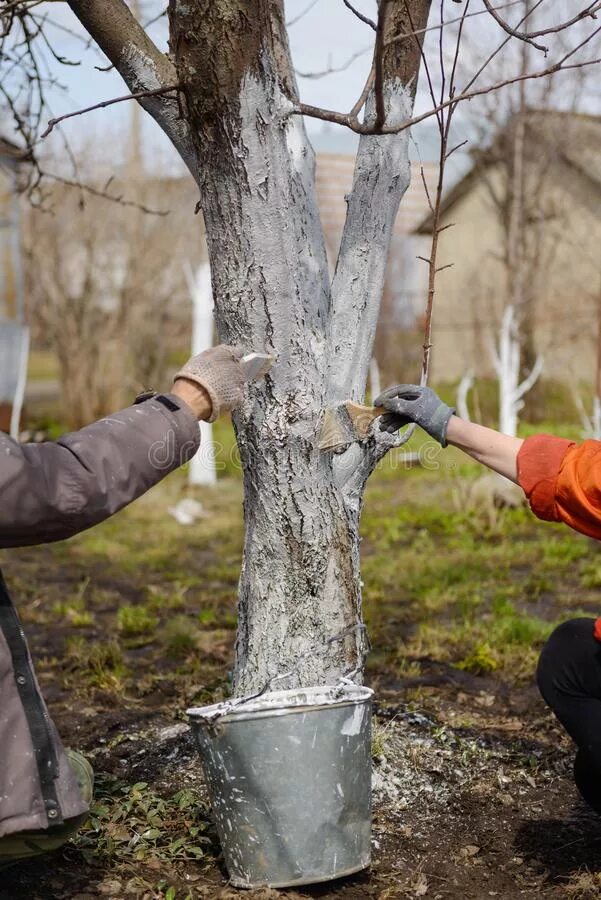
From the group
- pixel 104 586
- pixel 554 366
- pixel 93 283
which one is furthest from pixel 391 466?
pixel 554 366

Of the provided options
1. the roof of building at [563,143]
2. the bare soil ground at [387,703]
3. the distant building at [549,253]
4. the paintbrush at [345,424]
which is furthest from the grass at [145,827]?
the roof of building at [563,143]

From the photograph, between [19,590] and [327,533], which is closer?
[327,533]

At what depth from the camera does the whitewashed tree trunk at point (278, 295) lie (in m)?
2.24

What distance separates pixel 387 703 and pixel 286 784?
1.35 m

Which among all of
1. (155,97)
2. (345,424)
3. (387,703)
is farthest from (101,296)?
(345,424)

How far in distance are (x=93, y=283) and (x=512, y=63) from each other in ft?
17.8

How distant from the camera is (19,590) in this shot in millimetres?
5242

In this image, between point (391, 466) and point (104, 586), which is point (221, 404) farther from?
point (391, 466)

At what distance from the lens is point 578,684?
2279 millimetres

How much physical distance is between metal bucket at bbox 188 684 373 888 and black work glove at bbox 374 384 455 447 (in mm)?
680

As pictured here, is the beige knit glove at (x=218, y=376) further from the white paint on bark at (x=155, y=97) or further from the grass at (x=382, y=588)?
the grass at (x=382, y=588)

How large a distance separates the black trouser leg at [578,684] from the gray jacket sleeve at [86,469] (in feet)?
3.57

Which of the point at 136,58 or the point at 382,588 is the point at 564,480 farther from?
the point at 382,588

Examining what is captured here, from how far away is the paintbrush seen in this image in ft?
7.91
